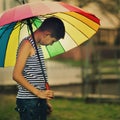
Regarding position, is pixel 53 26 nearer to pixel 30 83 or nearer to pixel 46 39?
pixel 46 39

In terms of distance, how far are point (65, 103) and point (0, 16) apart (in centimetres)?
718

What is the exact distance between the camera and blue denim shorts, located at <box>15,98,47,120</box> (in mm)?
4859

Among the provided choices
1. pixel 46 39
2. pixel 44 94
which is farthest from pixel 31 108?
pixel 46 39

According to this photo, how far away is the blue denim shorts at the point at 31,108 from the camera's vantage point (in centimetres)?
486

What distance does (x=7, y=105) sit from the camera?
11.2 m

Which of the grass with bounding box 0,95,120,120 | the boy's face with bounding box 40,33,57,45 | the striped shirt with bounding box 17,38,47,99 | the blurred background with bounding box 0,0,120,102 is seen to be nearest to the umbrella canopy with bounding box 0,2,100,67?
the boy's face with bounding box 40,33,57,45

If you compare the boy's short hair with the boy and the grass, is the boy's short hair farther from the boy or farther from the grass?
the grass

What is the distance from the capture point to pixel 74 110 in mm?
10891

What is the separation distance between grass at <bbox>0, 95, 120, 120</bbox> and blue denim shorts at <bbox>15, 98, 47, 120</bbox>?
4.22 meters

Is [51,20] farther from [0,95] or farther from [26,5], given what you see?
[0,95]

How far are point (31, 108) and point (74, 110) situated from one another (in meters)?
6.07

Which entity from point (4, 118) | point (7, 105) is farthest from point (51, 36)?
point (7, 105)

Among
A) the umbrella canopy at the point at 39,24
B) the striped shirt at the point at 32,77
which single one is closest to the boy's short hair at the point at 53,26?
the umbrella canopy at the point at 39,24

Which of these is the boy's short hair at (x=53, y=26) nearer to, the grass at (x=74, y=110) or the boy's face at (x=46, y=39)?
the boy's face at (x=46, y=39)
